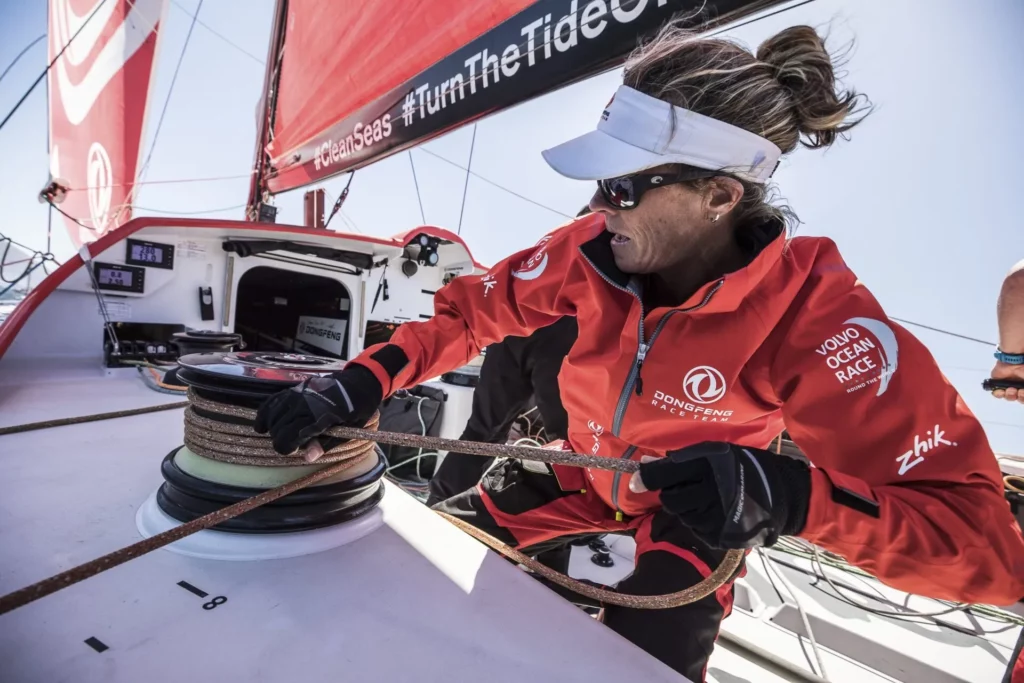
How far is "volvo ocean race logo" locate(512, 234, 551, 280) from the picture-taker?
145 cm

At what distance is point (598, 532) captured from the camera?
1501 millimetres

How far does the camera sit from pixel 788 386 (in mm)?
1014

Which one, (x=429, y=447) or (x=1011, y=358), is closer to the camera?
(x=429, y=447)

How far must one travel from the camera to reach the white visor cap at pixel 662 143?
94cm

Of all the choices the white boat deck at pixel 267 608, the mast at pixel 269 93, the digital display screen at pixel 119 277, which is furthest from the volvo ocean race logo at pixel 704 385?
the mast at pixel 269 93

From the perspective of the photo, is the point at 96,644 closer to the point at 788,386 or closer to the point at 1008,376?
the point at 788,386

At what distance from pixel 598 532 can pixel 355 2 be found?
2813mm

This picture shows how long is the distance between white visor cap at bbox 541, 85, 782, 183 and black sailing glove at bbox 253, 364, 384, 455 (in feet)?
2.14

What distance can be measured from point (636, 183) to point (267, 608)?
3.22 feet

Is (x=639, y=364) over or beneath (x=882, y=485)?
over

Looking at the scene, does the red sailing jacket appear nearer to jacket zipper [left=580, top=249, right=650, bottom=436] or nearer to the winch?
jacket zipper [left=580, top=249, right=650, bottom=436]

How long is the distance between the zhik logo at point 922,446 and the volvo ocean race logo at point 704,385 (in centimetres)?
34

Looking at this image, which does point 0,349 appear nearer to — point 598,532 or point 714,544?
point 598,532

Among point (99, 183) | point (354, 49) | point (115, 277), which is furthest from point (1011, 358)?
point (99, 183)
